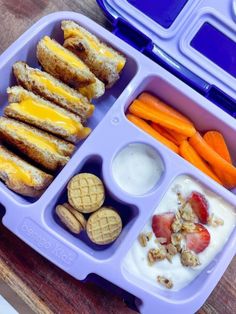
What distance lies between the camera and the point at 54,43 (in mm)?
1105

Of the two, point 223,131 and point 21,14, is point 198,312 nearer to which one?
point 223,131

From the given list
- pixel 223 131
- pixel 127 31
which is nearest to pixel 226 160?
pixel 223 131

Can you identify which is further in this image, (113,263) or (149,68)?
(149,68)

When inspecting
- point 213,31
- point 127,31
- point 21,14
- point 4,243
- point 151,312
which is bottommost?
point 4,243

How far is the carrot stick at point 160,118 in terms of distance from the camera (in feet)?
3.72

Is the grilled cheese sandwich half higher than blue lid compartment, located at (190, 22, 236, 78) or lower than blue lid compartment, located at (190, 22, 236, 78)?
lower

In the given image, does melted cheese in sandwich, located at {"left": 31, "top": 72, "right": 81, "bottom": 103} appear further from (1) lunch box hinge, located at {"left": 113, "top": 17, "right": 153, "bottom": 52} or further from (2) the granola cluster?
(2) the granola cluster

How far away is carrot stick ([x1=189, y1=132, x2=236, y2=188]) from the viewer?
1123 mm

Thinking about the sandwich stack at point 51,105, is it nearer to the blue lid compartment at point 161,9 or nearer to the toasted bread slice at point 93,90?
the toasted bread slice at point 93,90

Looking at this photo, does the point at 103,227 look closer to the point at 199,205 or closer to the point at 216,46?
the point at 199,205

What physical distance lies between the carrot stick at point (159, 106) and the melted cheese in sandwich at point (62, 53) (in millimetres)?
154

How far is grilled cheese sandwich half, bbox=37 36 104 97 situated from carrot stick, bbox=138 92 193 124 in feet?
0.40

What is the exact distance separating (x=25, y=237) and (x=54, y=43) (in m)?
0.41

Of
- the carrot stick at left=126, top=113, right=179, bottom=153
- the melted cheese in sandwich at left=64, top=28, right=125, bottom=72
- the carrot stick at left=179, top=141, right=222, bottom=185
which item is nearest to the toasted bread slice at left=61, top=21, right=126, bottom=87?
the melted cheese in sandwich at left=64, top=28, right=125, bottom=72
